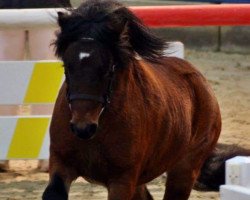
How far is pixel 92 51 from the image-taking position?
5.79 metres

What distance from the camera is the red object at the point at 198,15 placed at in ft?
29.2

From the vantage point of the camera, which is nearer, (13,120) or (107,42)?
(107,42)

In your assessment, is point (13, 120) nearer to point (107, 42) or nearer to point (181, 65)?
point (181, 65)

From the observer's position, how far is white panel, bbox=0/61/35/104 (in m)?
8.76

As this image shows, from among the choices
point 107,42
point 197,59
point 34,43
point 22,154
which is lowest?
point 197,59

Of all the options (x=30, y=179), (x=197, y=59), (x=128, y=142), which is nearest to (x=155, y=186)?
(x=30, y=179)

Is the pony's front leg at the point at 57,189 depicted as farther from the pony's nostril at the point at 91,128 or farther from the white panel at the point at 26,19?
the white panel at the point at 26,19

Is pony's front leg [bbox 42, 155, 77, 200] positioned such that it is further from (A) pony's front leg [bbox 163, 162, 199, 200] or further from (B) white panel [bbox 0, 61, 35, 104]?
(B) white panel [bbox 0, 61, 35, 104]

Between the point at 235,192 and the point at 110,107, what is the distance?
1.20 meters

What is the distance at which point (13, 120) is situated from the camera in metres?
8.78

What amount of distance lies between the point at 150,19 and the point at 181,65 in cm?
154

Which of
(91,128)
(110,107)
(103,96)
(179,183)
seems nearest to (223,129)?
(179,183)

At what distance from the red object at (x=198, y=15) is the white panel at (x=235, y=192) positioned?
3871 millimetres

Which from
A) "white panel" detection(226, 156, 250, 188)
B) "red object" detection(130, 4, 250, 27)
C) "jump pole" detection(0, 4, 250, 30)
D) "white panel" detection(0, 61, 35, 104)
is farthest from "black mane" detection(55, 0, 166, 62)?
"red object" detection(130, 4, 250, 27)
